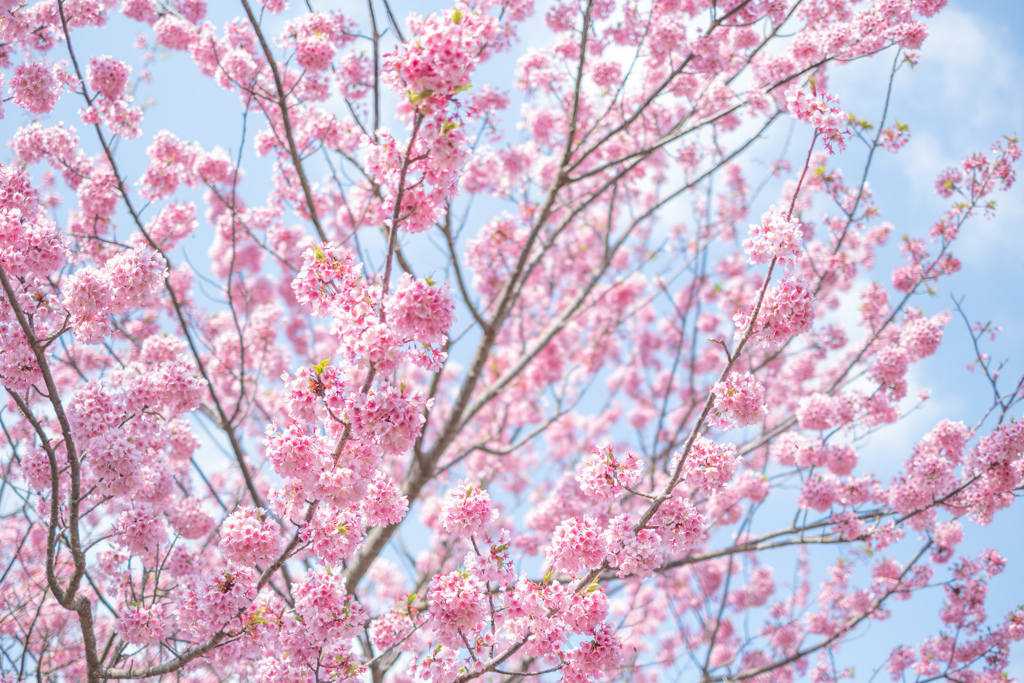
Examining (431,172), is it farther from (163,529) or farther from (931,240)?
(931,240)

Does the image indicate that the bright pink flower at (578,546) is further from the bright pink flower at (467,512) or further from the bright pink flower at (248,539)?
the bright pink flower at (248,539)

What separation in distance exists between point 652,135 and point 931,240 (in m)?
4.11

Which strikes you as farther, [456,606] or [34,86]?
[34,86]

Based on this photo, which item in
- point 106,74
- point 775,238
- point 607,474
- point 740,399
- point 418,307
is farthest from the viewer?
point 106,74

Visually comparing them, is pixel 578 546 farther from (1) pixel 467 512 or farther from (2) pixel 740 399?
(2) pixel 740 399

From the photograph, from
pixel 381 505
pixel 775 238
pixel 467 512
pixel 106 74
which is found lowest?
pixel 467 512

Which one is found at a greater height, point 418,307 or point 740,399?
point 418,307

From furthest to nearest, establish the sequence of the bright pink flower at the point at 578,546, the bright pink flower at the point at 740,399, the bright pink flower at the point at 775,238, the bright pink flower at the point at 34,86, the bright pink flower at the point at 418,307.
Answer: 1. the bright pink flower at the point at 34,86
2. the bright pink flower at the point at 578,546
3. the bright pink flower at the point at 740,399
4. the bright pink flower at the point at 775,238
5. the bright pink flower at the point at 418,307

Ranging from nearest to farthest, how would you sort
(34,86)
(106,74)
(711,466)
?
(711,466) < (34,86) < (106,74)

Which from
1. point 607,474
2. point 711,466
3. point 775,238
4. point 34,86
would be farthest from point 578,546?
point 34,86

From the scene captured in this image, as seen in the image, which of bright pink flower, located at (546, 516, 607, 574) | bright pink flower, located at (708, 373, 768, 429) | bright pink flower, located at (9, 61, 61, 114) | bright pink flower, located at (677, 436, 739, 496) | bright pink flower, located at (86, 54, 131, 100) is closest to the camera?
bright pink flower, located at (708, 373, 768, 429)

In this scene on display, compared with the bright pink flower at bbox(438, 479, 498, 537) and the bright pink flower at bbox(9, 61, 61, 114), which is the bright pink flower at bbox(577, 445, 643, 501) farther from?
the bright pink flower at bbox(9, 61, 61, 114)

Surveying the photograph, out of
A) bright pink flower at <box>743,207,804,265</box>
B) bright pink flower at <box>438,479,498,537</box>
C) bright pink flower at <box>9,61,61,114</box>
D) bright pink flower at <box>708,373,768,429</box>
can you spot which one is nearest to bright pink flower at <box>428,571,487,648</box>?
bright pink flower at <box>438,479,498,537</box>

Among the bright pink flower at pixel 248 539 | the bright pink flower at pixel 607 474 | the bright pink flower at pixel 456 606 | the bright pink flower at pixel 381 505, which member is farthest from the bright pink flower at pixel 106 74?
the bright pink flower at pixel 607 474
